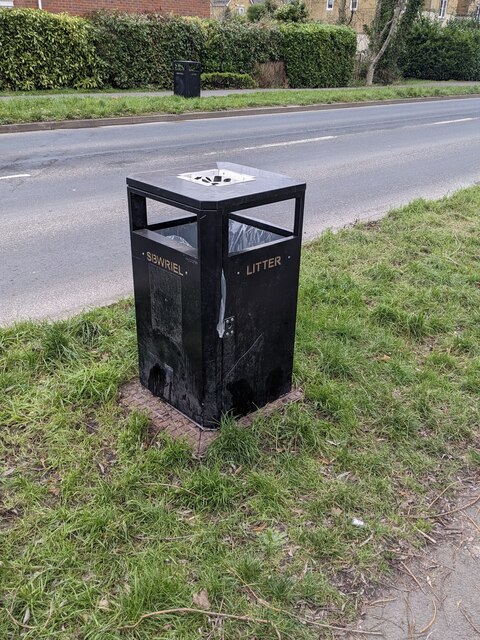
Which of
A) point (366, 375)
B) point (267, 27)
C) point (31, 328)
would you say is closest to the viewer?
point (366, 375)

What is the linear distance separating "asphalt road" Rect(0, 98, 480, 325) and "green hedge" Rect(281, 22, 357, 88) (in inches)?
398

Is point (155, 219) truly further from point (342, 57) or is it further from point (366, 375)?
point (342, 57)

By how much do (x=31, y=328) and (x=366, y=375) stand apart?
2.20 meters

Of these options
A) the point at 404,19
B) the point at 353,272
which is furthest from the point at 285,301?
the point at 404,19

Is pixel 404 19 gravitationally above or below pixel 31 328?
above

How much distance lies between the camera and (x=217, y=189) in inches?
105

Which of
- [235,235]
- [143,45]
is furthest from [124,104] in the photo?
[235,235]

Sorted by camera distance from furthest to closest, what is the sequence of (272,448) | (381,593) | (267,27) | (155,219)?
(267,27) < (155,219) < (272,448) < (381,593)

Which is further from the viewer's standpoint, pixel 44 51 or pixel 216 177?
pixel 44 51

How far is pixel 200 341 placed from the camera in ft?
8.99

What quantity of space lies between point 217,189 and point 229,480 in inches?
52.3

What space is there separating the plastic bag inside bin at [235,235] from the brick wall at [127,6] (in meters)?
22.0

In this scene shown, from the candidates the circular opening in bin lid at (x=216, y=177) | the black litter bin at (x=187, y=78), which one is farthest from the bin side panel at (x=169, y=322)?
the black litter bin at (x=187, y=78)

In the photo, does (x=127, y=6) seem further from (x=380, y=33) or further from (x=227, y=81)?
(x=380, y=33)
